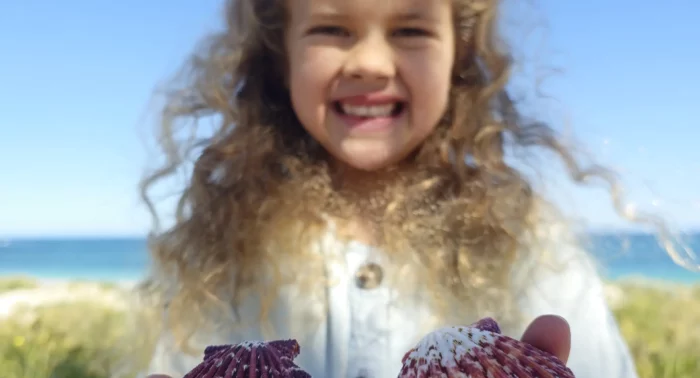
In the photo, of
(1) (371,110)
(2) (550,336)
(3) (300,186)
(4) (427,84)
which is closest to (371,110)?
(1) (371,110)

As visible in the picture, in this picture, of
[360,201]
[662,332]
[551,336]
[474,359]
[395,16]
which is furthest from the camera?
[662,332]

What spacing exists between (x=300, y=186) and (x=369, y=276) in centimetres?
22

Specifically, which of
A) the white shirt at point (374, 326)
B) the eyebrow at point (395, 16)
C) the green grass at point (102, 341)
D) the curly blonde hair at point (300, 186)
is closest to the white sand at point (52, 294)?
the green grass at point (102, 341)

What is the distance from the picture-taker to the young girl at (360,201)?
95 cm

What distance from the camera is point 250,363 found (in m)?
0.39

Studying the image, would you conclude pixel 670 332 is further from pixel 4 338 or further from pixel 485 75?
pixel 4 338

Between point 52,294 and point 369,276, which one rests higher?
point 369,276

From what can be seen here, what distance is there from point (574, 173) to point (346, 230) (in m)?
0.47

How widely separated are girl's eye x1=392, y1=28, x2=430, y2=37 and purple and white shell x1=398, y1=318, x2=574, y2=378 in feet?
2.02

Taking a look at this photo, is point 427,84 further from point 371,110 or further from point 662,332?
point 662,332

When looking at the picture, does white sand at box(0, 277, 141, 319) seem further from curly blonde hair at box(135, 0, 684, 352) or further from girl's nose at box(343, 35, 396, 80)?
girl's nose at box(343, 35, 396, 80)

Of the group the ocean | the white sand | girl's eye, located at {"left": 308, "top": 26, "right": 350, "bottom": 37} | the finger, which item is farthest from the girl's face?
the ocean

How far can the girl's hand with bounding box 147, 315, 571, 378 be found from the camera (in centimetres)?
47

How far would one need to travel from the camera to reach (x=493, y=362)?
370 mm
